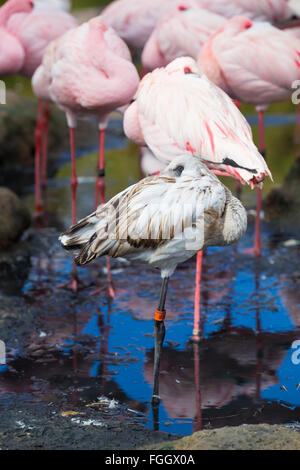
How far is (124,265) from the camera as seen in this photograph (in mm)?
6402

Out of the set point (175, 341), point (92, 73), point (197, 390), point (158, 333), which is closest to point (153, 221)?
point (158, 333)

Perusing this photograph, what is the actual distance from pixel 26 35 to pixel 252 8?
205 centimetres

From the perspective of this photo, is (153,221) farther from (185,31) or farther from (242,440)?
(185,31)

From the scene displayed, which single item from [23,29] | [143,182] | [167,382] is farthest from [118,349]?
[23,29]

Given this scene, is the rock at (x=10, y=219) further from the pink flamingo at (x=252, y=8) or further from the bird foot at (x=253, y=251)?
the pink flamingo at (x=252, y=8)

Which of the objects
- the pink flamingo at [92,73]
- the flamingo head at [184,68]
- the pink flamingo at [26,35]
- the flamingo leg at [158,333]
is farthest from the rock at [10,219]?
the flamingo leg at [158,333]

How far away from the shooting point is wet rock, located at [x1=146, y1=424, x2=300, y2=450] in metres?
3.28

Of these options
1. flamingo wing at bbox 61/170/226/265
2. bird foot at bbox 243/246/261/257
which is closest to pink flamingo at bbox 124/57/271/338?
flamingo wing at bbox 61/170/226/265

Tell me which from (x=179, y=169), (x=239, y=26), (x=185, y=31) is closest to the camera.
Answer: (x=179, y=169)

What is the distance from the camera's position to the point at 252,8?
7980 mm

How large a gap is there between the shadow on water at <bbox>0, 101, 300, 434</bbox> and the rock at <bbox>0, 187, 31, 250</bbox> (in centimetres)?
19

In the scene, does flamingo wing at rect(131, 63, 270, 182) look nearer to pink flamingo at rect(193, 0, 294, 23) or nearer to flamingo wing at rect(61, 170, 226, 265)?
flamingo wing at rect(61, 170, 226, 265)

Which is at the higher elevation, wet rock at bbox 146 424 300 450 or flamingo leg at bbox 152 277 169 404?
wet rock at bbox 146 424 300 450

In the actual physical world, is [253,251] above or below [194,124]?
below
